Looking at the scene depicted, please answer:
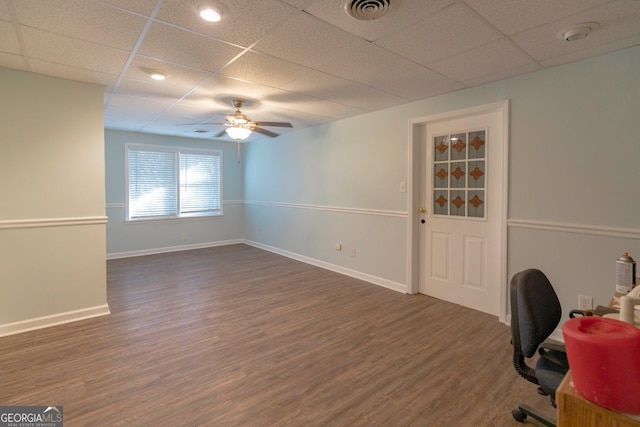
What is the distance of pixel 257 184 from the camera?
7.09 m

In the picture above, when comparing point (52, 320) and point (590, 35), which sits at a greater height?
point (590, 35)

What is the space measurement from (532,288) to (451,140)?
7.83 ft

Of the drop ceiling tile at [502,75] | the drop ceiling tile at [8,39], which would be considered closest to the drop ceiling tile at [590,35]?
the drop ceiling tile at [502,75]

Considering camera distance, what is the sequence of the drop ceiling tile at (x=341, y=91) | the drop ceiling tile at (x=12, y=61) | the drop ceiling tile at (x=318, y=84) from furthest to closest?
the drop ceiling tile at (x=341, y=91) < the drop ceiling tile at (x=318, y=84) < the drop ceiling tile at (x=12, y=61)

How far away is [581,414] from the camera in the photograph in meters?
0.94

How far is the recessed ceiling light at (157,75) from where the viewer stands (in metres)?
2.89

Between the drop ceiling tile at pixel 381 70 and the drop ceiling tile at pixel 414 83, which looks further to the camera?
the drop ceiling tile at pixel 414 83

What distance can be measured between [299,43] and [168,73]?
1.44 m

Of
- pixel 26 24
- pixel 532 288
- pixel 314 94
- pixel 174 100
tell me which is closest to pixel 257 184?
pixel 174 100

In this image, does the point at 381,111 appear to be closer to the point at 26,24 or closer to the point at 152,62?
the point at 152,62

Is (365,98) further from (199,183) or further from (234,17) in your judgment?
(199,183)

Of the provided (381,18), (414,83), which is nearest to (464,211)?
(414,83)

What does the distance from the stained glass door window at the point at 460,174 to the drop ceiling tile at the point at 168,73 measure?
9.06 feet

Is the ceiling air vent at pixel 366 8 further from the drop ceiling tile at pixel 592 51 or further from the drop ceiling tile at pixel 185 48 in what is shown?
the drop ceiling tile at pixel 592 51
